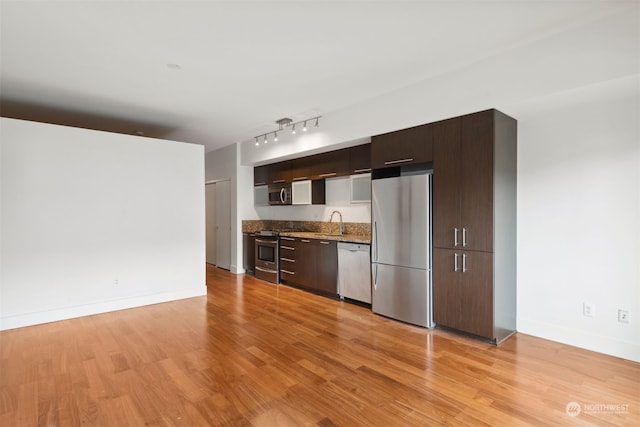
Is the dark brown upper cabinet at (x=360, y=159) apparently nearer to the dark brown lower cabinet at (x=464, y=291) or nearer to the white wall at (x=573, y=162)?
the white wall at (x=573, y=162)

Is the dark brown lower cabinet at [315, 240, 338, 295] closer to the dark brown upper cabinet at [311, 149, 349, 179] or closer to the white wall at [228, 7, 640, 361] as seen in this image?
the dark brown upper cabinet at [311, 149, 349, 179]

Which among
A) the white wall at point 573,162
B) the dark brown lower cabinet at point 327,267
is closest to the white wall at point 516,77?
the white wall at point 573,162

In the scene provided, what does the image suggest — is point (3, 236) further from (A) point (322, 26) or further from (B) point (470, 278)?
(B) point (470, 278)

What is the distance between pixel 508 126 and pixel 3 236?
5.85 meters

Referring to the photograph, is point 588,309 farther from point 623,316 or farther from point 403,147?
point 403,147

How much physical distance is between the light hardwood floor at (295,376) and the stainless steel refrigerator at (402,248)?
25 centimetres

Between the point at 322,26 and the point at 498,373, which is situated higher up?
the point at 322,26

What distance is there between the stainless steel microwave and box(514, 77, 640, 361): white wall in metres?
3.93

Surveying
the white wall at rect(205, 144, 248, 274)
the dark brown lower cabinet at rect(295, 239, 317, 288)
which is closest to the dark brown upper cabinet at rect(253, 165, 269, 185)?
the white wall at rect(205, 144, 248, 274)

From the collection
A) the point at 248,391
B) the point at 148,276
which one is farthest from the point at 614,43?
the point at 148,276

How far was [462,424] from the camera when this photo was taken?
207cm

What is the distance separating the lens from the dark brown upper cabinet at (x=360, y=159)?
4797 millimetres

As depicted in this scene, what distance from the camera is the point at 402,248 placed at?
3.96 metres

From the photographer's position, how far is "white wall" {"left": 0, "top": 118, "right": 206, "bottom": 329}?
3.95 m
